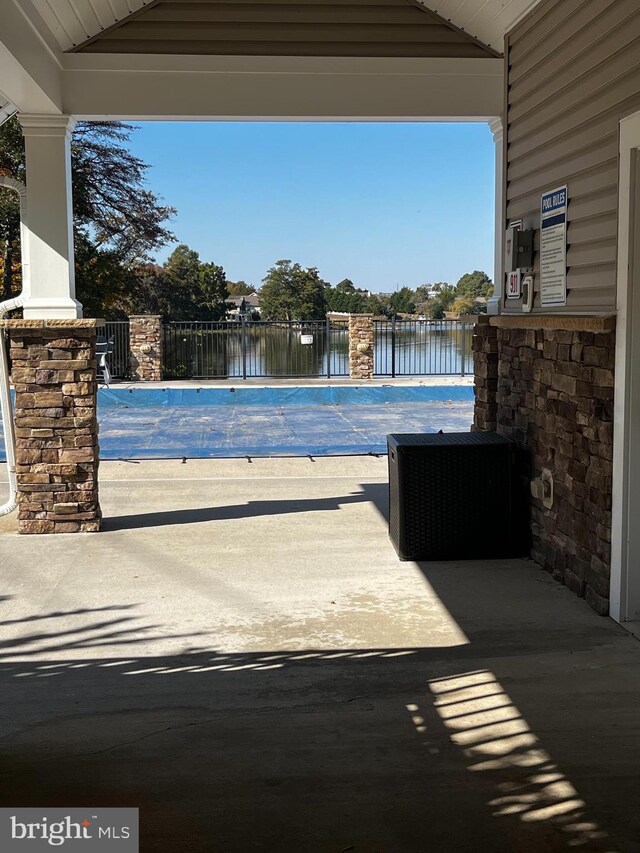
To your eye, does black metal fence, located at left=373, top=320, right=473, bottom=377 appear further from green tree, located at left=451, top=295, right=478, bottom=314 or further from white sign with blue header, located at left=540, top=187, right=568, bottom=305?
white sign with blue header, located at left=540, top=187, right=568, bottom=305

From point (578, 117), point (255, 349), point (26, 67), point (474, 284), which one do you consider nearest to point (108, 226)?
point (255, 349)

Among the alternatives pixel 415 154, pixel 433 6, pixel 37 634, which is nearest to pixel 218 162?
pixel 415 154

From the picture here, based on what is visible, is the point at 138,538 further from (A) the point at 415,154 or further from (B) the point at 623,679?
(A) the point at 415,154

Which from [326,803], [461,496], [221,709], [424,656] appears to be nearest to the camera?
[326,803]

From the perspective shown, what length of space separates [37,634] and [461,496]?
8.22ft

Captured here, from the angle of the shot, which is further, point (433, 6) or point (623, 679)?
point (433, 6)

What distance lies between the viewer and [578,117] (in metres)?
4.73

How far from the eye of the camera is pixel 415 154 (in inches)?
1447

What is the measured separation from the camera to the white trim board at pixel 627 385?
13.4 feet

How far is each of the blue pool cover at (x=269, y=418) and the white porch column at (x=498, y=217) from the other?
3.65m

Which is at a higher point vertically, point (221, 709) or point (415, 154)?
point (415, 154)

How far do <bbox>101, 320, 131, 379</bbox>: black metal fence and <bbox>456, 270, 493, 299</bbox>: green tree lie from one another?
19388 millimetres

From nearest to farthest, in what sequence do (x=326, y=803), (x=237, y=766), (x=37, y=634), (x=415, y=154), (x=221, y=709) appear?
(x=326, y=803)
(x=237, y=766)
(x=221, y=709)
(x=37, y=634)
(x=415, y=154)

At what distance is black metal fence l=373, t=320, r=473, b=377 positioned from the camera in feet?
64.3
